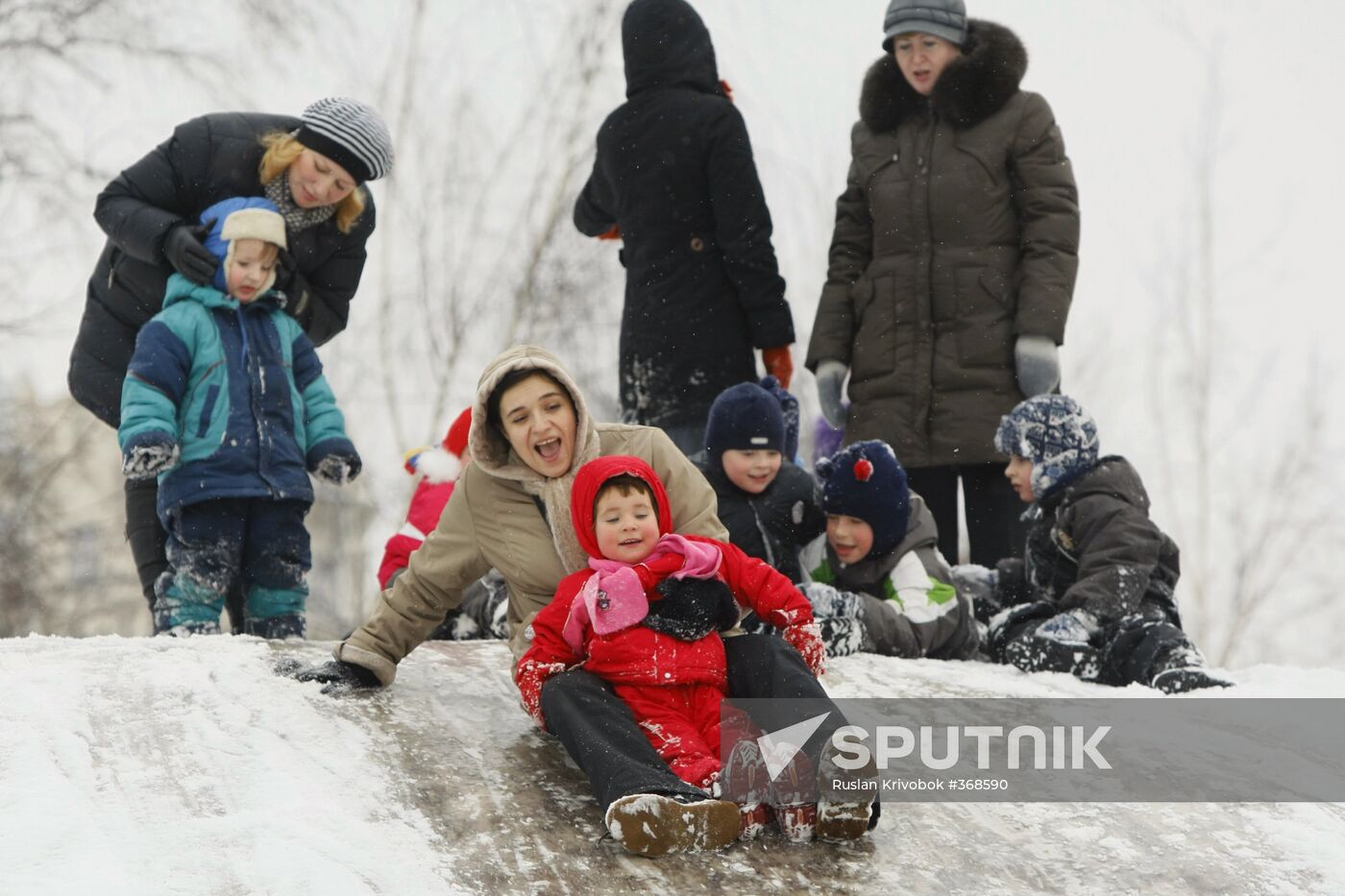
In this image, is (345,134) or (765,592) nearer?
(765,592)

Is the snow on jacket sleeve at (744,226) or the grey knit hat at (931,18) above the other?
the grey knit hat at (931,18)

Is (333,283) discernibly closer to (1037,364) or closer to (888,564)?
(888,564)

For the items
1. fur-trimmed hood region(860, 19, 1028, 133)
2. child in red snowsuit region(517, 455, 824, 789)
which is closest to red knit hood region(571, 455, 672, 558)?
child in red snowsuit region(517, 455, 824, 789)

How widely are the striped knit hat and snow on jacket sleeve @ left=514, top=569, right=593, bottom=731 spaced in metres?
1.98

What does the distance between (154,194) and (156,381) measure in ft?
2.06

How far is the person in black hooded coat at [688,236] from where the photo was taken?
456 centimetres

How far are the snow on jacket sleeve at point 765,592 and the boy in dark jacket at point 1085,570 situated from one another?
146 cm

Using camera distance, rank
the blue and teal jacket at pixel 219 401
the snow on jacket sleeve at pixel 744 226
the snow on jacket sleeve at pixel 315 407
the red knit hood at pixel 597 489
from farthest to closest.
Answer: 1. the snow on jacket sleeve at pixel 744 226
2. the snow on jacket sleeve at pixel 315 407
3. the blue and teal jacket at pixel 219 401
4. the red knit hood at pixel 597 489

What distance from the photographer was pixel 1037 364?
4.27 meters

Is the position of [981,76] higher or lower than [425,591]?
higher

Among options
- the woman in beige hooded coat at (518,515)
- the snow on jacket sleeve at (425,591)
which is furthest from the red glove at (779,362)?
the snow on jacket sleeve at (425,591)

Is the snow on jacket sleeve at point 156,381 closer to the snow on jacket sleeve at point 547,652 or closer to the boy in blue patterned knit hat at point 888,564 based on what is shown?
the snow on jacket sleeve at point 547,652

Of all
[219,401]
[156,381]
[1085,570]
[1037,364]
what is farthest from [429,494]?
[1085,570]

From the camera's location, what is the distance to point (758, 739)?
2443 mm
